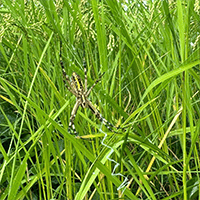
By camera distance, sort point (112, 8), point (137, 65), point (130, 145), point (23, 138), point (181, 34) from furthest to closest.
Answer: point (23, 138) < point (130, 145) < point (137, 65) < point (112, 8) < point (181, 34)

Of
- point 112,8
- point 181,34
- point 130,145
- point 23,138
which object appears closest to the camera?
point 181,34

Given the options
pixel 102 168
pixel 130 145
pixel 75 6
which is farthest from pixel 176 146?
pixel 75 6

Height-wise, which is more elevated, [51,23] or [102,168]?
[51,23]

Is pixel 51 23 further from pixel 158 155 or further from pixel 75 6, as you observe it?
pixel 158 155

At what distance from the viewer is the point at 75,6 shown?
76 centimetres

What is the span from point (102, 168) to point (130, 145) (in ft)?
1.21

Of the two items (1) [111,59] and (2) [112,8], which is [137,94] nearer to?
(1) [111,59]

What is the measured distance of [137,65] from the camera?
87cm

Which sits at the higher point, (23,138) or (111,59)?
(111,59)

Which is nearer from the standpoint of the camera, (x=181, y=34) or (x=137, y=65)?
(x=181, y=34)

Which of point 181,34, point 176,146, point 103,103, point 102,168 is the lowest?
point 176,146

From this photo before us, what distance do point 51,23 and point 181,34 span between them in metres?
0.31

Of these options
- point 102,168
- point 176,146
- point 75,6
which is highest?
point 75,6

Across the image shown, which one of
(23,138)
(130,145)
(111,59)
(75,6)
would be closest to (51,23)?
(75,6)
